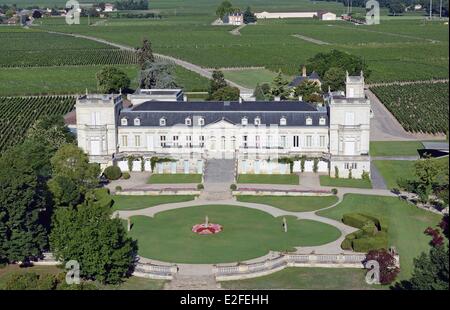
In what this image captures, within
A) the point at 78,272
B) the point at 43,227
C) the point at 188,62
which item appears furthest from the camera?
the point at 188,62

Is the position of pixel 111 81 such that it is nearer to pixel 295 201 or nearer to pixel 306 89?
pixel 306 89

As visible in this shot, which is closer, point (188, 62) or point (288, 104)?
point (288, 104)

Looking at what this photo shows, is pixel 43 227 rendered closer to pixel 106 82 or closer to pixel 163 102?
pixel 163 102

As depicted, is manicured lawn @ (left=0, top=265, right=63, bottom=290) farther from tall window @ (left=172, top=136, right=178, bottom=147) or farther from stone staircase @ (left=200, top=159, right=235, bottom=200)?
tall window @ (left=172, top=136, right=178, bottom=147)

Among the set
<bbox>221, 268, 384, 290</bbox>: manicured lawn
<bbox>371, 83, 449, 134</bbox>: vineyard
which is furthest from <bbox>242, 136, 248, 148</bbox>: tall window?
<bbox>221, 268, 384, 290</bbox>: manicured lawn

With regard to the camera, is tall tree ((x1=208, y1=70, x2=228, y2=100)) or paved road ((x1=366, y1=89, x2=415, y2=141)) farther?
tall tree ((x1=208, y1=70, x2=228, y2=100))

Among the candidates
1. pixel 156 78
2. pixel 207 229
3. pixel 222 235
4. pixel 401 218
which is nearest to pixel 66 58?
pixel 156 78

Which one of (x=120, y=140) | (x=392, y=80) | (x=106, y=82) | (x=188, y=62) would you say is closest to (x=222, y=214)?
(x=120, y=140)
